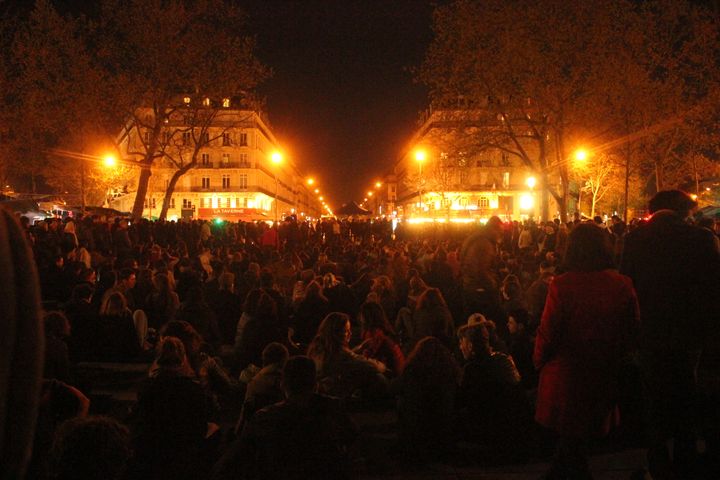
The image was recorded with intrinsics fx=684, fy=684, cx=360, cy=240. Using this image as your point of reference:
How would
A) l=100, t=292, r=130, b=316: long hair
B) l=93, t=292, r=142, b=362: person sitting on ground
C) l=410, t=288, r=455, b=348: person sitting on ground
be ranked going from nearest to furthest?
1. l=410, t=288, r=455, b=348: person sitting on ground
2. l=93, t=292, r=142, b=362: person sitting on ground
3. l=100, t=292, r=130, b=316: long hair

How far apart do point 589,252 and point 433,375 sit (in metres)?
1.96

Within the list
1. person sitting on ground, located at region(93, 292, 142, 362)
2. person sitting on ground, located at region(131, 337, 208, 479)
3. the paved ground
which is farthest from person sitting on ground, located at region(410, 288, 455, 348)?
person sitting on ground, located at region(93, 292, 142, 362)

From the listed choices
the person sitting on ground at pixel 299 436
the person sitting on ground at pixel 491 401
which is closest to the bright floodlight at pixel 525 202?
the person sitting on ground at pixel 491 401

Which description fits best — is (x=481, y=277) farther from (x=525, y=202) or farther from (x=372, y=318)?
(x=525, y=202)

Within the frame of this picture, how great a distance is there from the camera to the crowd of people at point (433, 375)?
3559 millimetres

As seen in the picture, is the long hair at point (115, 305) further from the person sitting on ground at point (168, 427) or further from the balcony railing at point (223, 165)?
the balcony railing at point (223, 165)

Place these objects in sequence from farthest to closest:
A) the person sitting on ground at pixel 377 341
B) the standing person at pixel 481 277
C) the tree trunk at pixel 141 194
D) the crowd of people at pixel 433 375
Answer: the tree trunk at pixel 141 194 < the standing person at pixel 481 277 < the person sitting on ground at pixel 377 341 < the crowd of people at pixel 433 375

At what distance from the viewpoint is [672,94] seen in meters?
29.0

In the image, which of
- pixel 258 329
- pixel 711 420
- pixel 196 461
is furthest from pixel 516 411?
pixel 258 329

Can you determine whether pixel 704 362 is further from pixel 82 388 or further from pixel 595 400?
pixel 82 388

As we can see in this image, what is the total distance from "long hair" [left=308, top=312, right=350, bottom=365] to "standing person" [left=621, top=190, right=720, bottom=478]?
2.90 metres

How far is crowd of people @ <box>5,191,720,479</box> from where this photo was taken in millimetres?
3559

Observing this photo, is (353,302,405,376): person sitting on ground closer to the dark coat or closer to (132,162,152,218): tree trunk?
the dark coat

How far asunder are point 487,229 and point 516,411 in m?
3.88
